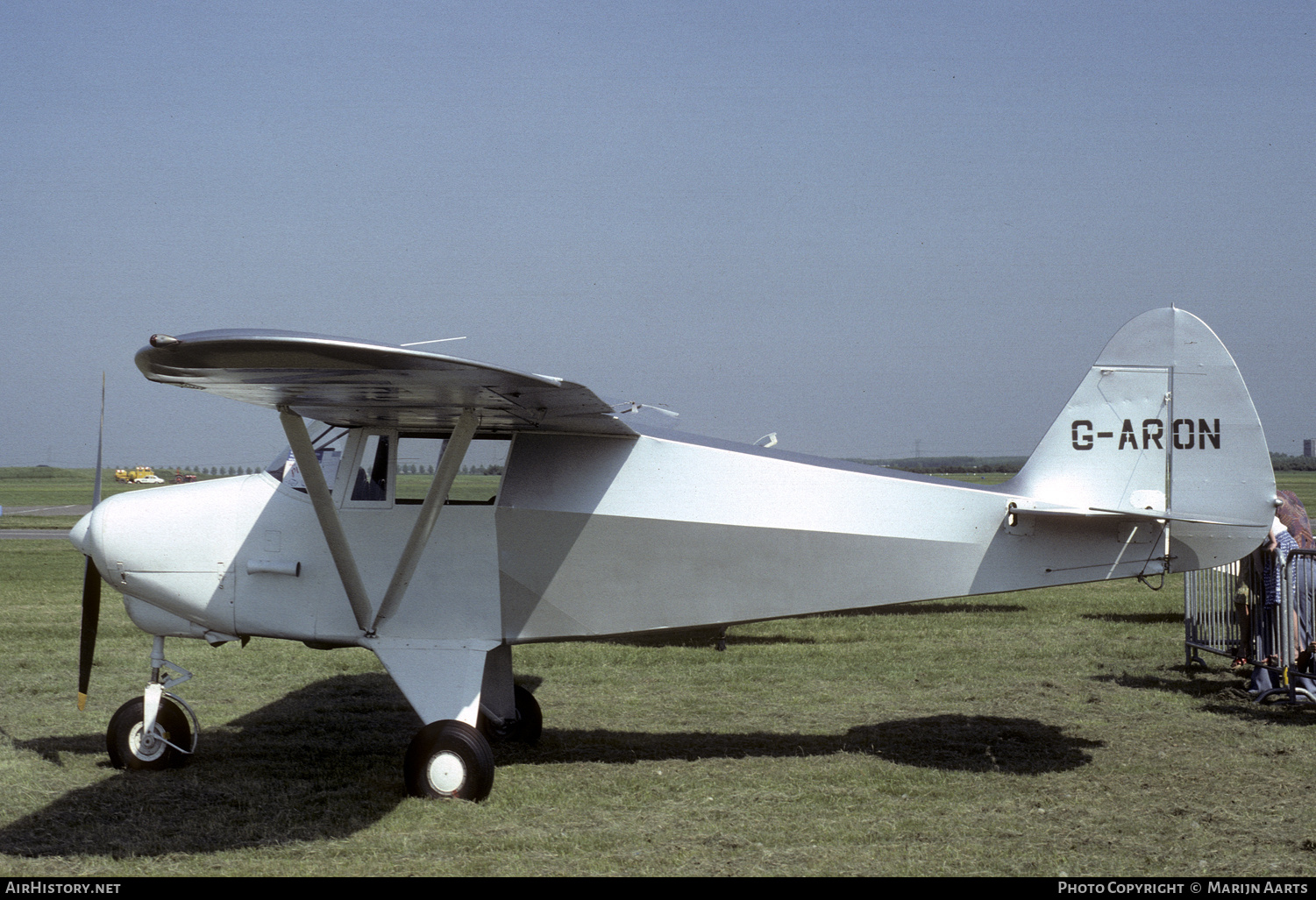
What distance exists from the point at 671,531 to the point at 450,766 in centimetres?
195

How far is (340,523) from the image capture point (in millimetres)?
6262

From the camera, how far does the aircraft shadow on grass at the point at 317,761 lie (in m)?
5.48

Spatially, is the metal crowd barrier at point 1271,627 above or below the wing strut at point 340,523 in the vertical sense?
below

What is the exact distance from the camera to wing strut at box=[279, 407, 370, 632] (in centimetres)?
580

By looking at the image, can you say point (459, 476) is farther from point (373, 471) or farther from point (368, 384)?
point (368, 384)

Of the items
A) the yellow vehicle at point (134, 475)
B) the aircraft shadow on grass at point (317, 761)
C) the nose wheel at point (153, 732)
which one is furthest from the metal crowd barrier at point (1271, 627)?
the yellow vehicle at point (134, 475)

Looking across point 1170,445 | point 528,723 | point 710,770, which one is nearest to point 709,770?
point 710,770

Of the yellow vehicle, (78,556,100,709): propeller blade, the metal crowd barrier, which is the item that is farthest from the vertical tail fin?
the yellow vehicle

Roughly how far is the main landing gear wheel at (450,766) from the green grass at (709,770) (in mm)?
136

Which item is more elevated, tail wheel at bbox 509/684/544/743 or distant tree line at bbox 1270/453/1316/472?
distant tree line at bbox 1270/453/1316/472

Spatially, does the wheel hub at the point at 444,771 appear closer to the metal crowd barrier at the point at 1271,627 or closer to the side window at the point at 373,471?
the side window at the point at 373,471

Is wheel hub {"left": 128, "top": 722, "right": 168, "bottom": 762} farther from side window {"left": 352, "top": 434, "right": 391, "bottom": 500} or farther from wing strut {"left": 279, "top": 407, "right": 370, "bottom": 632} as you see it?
side window {"left": 352, "top": 434, "right": 391, "bottom": 500}

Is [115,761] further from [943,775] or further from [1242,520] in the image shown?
[1242,520]

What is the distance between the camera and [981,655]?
11.1 m
